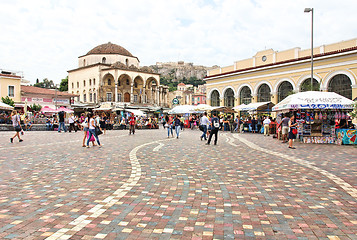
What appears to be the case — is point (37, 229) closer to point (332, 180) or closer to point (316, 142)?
point (332, 180)

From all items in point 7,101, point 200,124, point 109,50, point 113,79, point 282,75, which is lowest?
point 200,124

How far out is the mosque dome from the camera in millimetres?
62000

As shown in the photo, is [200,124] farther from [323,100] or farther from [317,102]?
[323,100]

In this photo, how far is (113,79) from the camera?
5981 centimetres

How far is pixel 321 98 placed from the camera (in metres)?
15.0

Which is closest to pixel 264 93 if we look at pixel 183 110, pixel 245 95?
pixel 245 95

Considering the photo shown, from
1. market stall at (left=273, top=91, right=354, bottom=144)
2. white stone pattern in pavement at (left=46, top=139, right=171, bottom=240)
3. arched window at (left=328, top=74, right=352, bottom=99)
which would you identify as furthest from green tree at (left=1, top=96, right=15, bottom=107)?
arched window at (left=328, top=74, right=352, bottom=99)

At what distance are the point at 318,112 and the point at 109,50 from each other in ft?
177

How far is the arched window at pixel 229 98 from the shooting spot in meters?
39.3

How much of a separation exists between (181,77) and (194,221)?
186313 mm

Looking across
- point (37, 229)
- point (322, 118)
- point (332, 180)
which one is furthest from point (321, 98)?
point (37, 229)

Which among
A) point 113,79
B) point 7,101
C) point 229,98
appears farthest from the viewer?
point 113,79

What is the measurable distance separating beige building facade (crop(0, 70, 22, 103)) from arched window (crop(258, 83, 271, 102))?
3493 cm

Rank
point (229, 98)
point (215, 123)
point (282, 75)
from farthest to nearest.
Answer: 1. point (229, 98)
2. point (282, 75)
3. point (215, 123)
